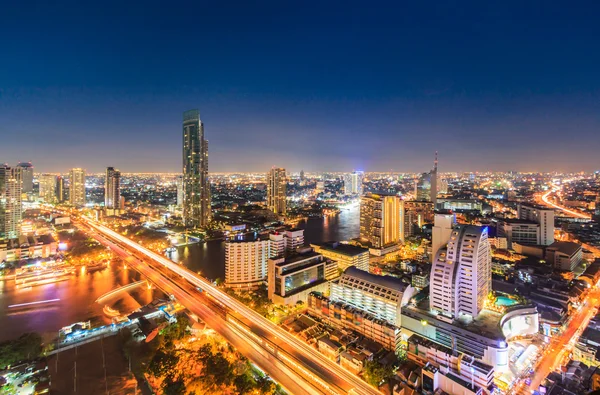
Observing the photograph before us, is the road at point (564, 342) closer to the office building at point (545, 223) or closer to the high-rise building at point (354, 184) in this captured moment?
the office building at point (545, 223)

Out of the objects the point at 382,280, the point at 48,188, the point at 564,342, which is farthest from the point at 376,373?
the point at 48,188

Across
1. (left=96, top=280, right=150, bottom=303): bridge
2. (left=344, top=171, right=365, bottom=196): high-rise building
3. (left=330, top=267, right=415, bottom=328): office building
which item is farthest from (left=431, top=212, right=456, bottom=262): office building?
(left=344, top=171, right=365, bottom=196): high-rise building

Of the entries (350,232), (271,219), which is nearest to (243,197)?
(271,219)

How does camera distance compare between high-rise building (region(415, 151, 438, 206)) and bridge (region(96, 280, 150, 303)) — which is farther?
high-rise building (region(415, 151, 438, 206))

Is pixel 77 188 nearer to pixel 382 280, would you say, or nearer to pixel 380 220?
pixel 380 220

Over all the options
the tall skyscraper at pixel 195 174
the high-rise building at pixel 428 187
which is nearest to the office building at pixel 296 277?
the tall skyscraper at pixel 195 174

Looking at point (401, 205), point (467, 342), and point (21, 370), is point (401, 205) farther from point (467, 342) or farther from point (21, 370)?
point (21, 370)

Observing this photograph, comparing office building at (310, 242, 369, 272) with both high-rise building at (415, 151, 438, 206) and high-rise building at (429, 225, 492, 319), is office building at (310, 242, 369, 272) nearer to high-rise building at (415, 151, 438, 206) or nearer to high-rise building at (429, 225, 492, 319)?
high-rise building at (429, 225, 492, 319)
